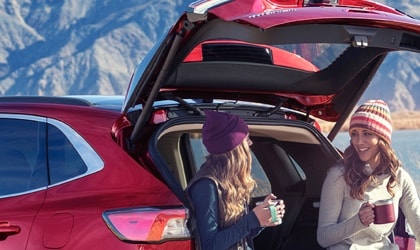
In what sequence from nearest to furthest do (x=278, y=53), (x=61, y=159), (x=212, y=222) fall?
1. (x=212, y=222)
2. (x=61, y=159)
3. (x=278, y=53)

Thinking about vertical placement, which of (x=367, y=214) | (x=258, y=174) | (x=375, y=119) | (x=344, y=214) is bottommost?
(x=258, y=174)

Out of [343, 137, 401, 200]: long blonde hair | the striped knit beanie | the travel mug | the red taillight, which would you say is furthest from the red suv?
the travel mug

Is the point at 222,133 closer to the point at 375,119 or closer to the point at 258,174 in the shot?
the point at 375,119

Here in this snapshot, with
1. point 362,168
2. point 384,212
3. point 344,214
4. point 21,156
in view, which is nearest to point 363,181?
point 362,168

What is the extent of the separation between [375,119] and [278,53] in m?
0.75

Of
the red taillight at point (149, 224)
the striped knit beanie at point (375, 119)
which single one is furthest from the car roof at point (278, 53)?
the red taillight at point (149, 224)

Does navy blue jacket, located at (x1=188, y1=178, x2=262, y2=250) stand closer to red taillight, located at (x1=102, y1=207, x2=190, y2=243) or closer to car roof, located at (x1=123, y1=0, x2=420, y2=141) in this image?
red taillight, located at (x1=102, y1=207, x2=190, y2=243)

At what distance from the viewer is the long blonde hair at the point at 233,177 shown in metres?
3.50

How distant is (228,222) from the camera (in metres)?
3.49

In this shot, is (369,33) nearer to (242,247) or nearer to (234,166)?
(234,166)

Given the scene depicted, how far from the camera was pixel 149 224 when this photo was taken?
10.5 ft

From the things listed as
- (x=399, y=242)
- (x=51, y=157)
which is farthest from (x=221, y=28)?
(x=399, y=242)

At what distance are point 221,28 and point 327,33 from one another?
1.53 feet

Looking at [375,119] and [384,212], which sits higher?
[375,119]
